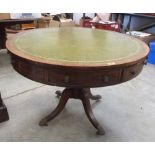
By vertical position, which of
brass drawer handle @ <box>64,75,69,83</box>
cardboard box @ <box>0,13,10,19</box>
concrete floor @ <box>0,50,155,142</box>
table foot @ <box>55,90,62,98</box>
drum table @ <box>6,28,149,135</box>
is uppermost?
cardboard box @ <box>0,13,10,19</box>

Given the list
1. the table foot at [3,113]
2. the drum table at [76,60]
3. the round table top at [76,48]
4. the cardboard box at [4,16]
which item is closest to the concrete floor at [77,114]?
the table foot at [3,113]

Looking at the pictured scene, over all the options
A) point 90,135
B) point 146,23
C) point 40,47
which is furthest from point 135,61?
point 146,23

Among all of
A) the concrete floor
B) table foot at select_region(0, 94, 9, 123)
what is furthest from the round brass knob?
table foot at select_region(0, 94, 9, 123)

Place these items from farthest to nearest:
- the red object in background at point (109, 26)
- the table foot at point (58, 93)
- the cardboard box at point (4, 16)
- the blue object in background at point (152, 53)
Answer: the red object in background at point (109, 26) → the blue object in background at point (152, 53) → the cardboard box at point (4, 16) → the table foot at point (58, 93)

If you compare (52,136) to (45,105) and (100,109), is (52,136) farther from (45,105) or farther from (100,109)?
(100,109)

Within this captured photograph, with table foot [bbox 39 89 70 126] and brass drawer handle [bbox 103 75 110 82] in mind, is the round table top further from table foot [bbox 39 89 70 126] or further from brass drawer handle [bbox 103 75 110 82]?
table foot [bbox 39 89 70 126]

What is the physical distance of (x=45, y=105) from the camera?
1.84 m

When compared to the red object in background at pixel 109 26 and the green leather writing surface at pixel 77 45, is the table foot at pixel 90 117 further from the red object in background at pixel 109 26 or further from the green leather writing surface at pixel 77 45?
the red object in background at pixel 109 26

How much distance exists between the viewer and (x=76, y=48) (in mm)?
1218

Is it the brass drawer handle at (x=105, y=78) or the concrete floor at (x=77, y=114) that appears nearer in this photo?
the brass drawer handle at (x=105, y=78)

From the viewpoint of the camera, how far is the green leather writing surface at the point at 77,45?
108 centimetres

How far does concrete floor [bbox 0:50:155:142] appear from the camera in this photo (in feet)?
4.88

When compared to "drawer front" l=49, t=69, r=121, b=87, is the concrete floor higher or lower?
lower

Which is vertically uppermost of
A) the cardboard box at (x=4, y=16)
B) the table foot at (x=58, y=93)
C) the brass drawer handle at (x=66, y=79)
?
the cardboard box at (x=4, y=16)
